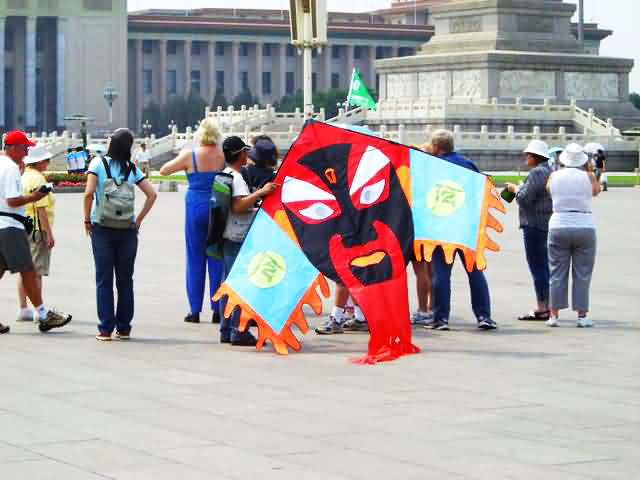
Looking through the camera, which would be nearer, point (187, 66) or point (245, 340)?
point (245, 340)

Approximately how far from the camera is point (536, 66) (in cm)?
6900

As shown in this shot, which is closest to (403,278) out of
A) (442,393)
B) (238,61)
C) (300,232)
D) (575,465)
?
(300,232)

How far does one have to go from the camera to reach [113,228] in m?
12.1

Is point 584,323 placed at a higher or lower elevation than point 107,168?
lower

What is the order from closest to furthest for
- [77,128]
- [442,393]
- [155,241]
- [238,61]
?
[442,393], [155,241], [77,128], [238,61]

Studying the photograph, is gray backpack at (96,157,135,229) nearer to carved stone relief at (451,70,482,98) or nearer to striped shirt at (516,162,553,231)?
striped shirt at (516,162,553,231)

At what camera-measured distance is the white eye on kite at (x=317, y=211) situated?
11883 millimetres

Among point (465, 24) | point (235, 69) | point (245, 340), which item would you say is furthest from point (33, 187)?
point (235, 69)

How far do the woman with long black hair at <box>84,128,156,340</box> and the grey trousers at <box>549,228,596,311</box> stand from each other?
3.58m

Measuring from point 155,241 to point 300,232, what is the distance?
11352mm

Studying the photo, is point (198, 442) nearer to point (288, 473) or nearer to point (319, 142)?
point (288, 473)

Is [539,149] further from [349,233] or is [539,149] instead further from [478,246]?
[349,233]

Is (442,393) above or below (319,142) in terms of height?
below

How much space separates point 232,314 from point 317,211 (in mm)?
1027
